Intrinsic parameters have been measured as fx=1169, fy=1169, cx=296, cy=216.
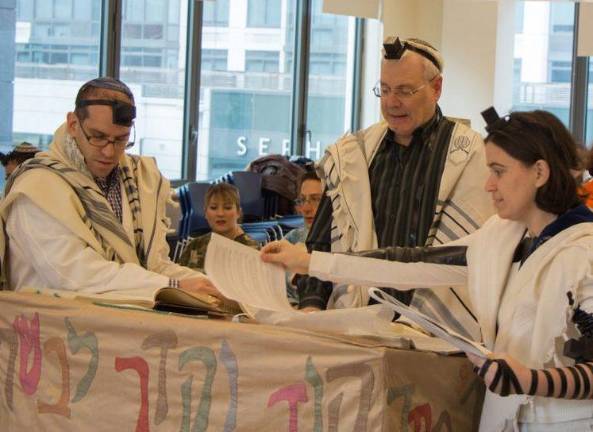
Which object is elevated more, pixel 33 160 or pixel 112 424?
pixel 33 160

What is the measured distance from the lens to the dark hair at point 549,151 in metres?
2.17

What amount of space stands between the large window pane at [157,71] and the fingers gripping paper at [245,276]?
20.0 ft

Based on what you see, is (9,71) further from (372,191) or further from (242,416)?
(242,416)

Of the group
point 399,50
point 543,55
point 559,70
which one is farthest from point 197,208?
point 559,70

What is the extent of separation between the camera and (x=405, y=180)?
117 inches

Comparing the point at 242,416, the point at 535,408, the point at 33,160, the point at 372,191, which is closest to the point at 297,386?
the point at 242,416

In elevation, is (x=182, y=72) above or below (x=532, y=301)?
above

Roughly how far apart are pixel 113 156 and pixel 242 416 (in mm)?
898

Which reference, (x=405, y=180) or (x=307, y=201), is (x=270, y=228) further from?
(x=405, y=180)

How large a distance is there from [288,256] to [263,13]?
798 cm

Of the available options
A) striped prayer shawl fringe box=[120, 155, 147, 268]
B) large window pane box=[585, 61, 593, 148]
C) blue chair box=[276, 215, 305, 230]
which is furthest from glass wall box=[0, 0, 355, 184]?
striped prayer shawl fringe box=[120, 155, 147, 268]

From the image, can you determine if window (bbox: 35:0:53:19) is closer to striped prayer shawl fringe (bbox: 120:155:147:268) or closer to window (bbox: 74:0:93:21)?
window (bbox: 74:0:93:21)

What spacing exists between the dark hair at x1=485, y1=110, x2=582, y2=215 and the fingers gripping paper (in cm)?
59

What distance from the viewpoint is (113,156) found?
9.67 feet
